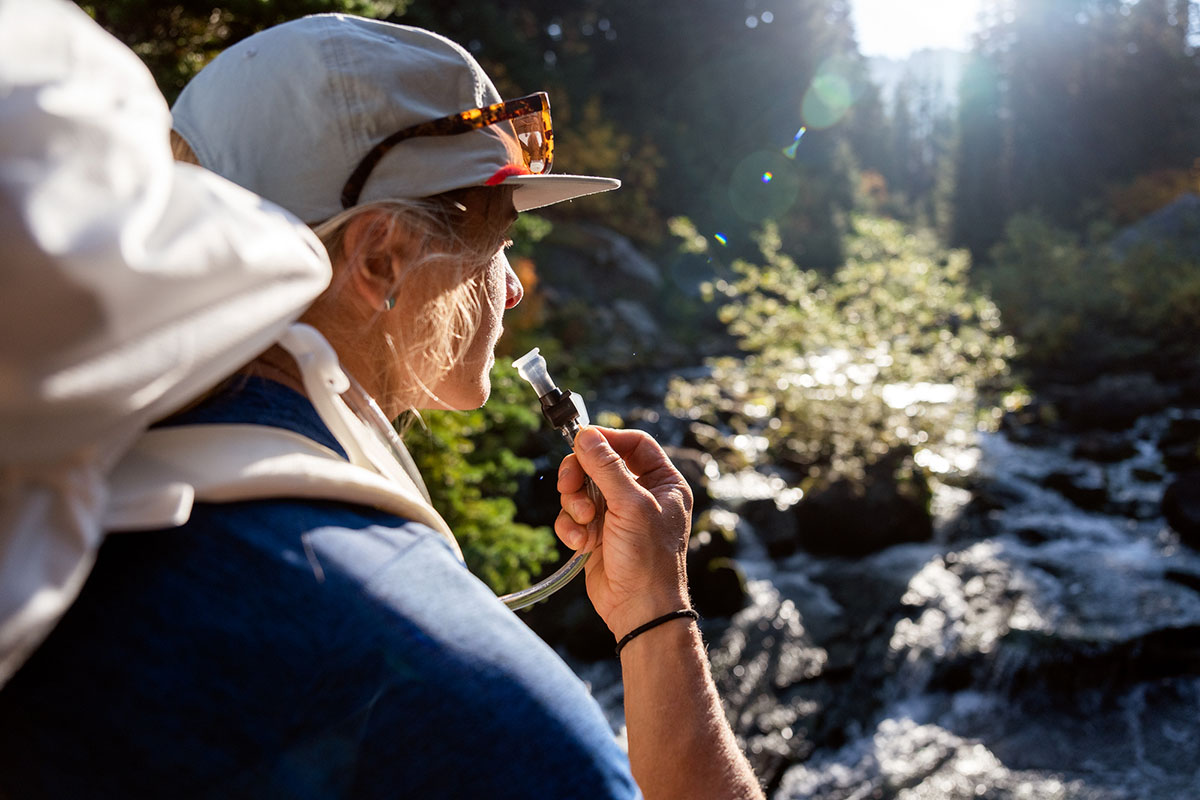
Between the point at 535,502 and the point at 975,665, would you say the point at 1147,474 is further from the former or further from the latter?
the point at 535,502

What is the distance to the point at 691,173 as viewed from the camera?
25.1 metres

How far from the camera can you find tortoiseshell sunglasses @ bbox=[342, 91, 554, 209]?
0.97 meters

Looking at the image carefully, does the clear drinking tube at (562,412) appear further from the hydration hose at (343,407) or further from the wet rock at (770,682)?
the wet rock at (770,682)

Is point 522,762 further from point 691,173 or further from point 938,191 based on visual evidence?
point 938,191

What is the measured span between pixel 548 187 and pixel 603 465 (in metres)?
0.44

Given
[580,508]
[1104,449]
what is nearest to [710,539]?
[580,508]

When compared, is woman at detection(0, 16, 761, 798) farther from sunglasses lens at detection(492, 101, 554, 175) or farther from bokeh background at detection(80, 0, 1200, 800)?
bokeh background at detection(80, 0, 1200, 800)

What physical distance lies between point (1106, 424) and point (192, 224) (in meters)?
12.7

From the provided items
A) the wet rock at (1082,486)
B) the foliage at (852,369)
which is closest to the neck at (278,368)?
the foliage at (852,369)

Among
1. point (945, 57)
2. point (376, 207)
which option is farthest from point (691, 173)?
point (945, 57)

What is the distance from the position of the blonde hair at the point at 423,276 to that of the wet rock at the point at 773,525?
6.64 metres

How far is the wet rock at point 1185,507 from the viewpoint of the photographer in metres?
7.11

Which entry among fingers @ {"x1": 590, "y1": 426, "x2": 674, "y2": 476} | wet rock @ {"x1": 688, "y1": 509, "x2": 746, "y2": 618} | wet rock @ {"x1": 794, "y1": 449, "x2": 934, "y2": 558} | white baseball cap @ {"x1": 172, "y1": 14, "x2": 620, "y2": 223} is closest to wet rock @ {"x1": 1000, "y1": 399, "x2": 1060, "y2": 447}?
wet rock @ {"x1": 794, "y1": 449, "x2": 934, "y2": 558}

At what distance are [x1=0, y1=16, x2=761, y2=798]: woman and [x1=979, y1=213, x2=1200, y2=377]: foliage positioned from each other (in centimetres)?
1517
